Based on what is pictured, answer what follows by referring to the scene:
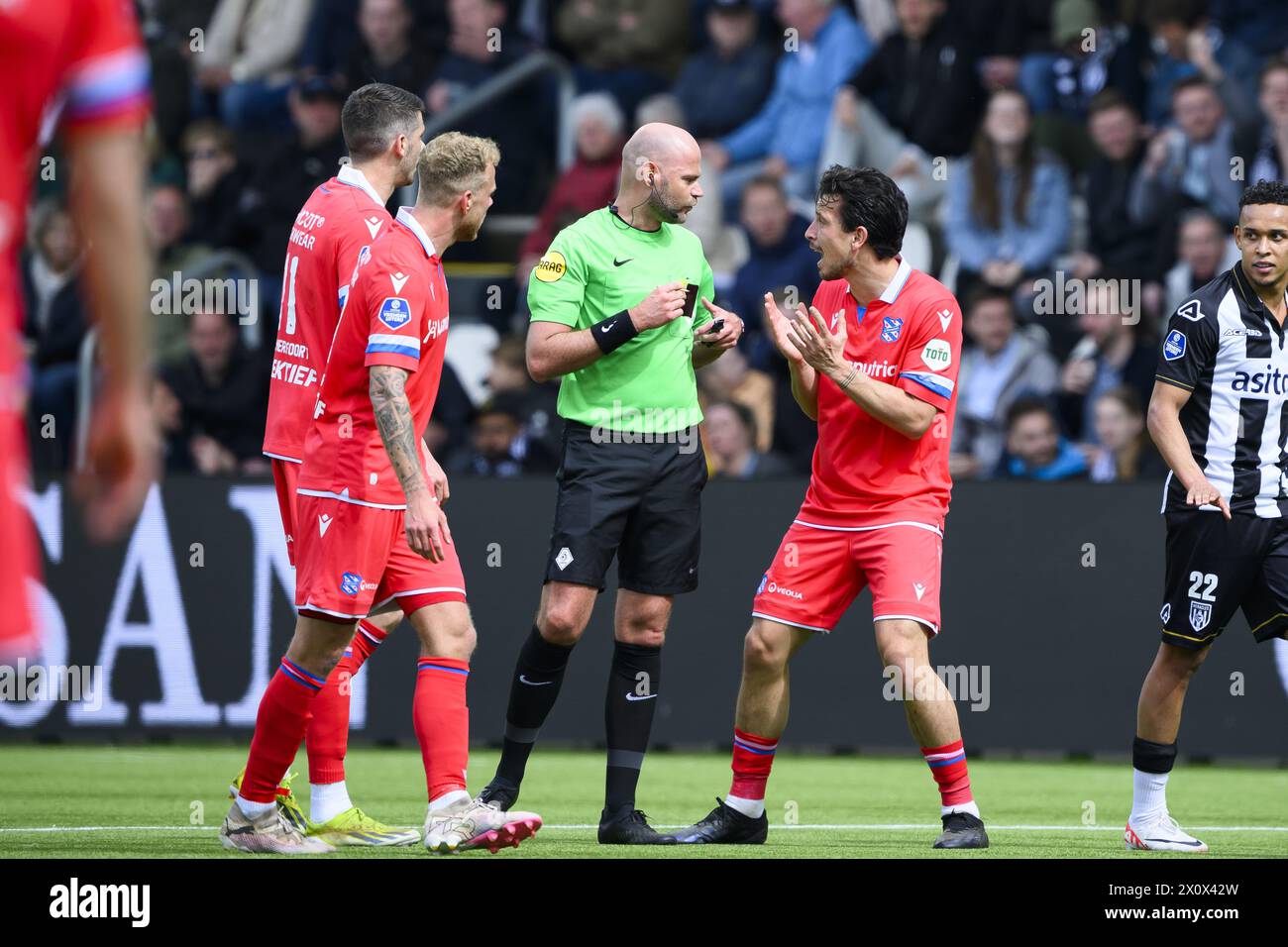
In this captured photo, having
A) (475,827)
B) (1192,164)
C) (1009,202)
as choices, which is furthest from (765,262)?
(475,827)

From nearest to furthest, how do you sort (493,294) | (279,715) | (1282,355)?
(279,715), (1282,355), (493,294)

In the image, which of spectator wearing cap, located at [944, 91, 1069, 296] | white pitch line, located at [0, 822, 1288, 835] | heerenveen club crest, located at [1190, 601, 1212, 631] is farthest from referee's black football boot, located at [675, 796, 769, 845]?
spectator wearing cap, located at [944, 91, 1069, 296]

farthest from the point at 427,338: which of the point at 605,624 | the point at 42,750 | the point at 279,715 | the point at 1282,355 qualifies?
the point at 42,750

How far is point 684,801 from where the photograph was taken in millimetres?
8508

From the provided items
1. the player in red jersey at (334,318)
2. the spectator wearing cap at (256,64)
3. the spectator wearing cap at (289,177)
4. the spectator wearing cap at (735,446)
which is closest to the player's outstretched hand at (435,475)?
the player in red jersey at (334,318)

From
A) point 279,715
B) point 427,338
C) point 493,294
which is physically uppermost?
point 493,294

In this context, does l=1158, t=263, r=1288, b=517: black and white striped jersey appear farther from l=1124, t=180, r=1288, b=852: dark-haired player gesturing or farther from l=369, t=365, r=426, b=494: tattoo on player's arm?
l=369, t=365, r=426, b=494: tattoo on player's arm

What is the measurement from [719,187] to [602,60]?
1.62 meters

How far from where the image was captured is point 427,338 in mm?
6168

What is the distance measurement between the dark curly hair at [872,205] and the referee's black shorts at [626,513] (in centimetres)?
104

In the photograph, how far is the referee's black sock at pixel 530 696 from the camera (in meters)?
6.85

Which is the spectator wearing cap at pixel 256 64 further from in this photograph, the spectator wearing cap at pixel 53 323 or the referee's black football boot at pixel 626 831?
the referee's black football boot at pixel 626 831

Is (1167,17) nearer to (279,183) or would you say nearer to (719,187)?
(719,187)

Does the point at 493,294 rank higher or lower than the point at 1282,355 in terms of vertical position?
higher
